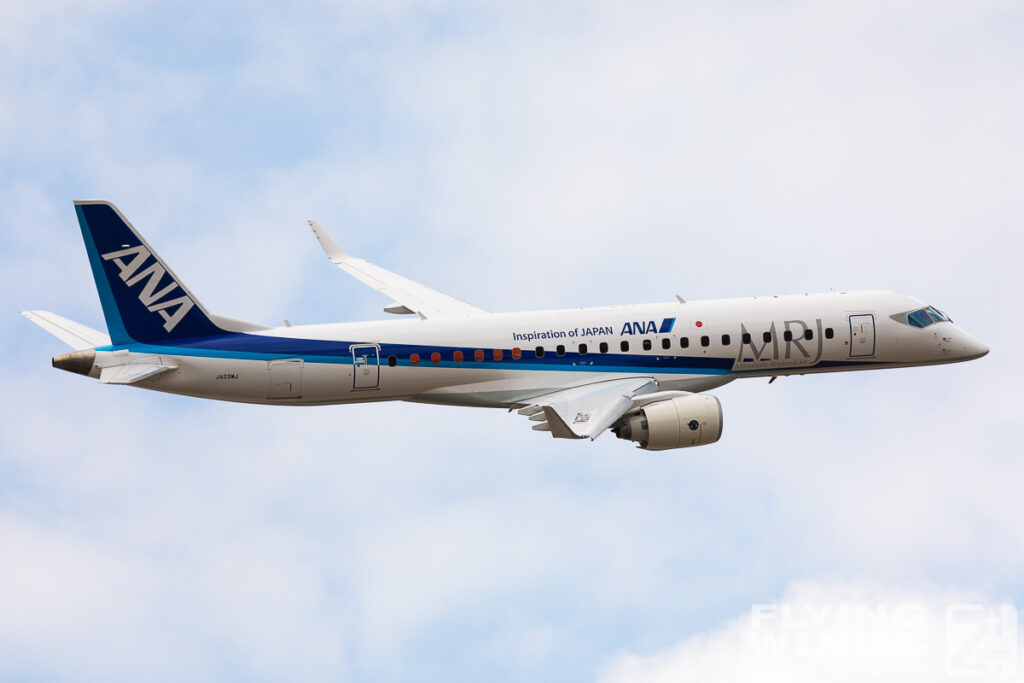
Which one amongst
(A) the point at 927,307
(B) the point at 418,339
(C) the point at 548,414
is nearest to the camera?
(C) the point at 548,414

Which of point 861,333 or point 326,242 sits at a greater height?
point 326,242

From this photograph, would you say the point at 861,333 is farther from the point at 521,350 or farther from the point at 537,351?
the point at 521,350

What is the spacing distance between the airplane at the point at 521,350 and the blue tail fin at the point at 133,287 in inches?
1.8

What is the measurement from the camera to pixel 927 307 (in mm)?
55750

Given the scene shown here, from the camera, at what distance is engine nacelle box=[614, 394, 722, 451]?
49.2m

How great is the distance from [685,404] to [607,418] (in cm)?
268

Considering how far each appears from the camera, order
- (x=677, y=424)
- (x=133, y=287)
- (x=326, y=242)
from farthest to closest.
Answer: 1. (x=326, y=242)
2. (x=133, y=287)
3. (x=677, y=424)

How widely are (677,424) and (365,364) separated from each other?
11137 mm

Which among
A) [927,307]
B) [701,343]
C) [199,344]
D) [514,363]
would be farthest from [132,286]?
[927,307]

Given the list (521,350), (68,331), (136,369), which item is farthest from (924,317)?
(68,331)

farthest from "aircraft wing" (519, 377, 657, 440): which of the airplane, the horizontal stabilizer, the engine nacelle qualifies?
the horizontal stabilizer

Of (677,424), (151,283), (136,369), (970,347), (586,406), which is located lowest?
(677,424)

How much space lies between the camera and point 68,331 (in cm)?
5203

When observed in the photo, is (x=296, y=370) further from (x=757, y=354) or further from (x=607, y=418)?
(x=757, y=354)
